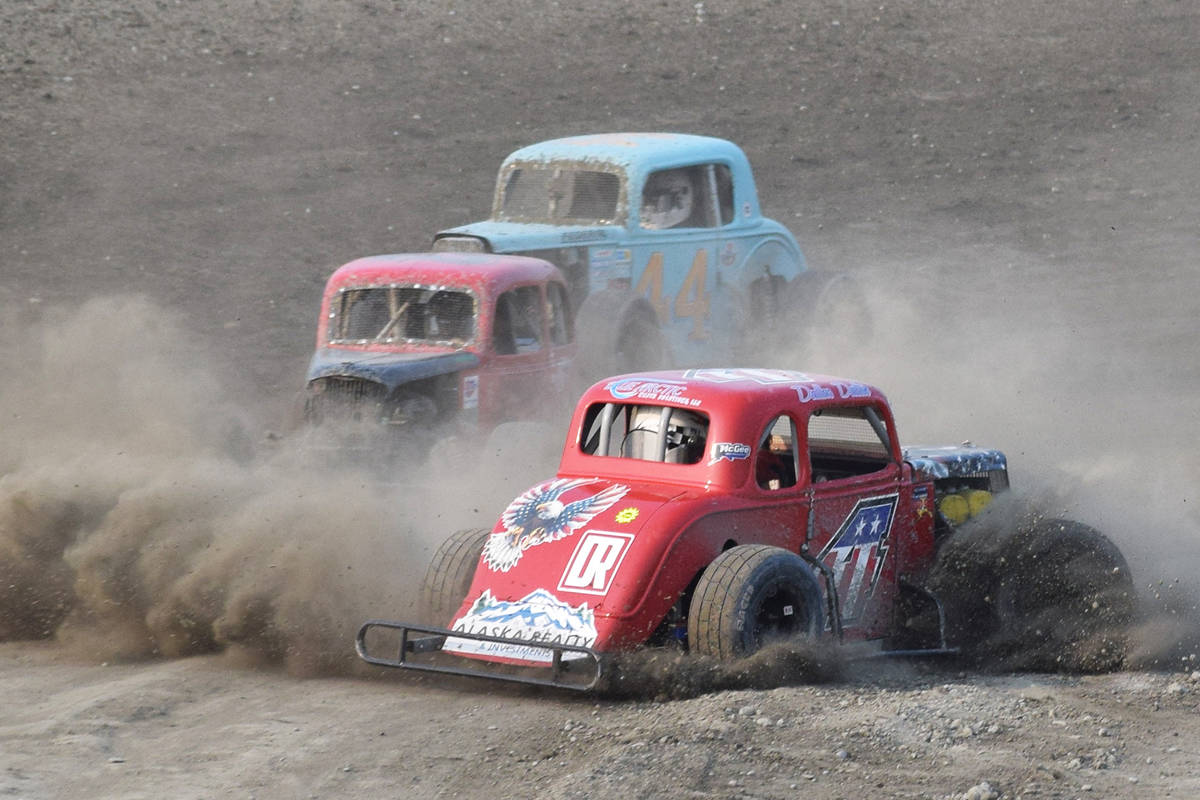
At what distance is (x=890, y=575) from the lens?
10000 millimetres

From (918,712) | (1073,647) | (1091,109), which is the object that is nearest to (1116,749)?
(918,712)

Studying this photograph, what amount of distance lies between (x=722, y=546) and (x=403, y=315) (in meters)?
5.47

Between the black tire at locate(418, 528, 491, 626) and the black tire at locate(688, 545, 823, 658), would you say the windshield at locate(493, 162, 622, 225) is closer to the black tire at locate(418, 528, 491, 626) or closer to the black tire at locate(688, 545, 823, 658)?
the black tire at locate(418, 528, 491, 626)

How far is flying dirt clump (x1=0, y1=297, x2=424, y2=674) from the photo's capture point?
973 cm

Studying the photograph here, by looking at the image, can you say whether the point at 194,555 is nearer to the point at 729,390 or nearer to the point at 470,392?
the point at 729,390

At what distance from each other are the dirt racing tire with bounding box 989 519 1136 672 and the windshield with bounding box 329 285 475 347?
5031mm

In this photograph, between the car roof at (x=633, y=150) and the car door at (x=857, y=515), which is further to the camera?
the car roof at (x=633, y=150)

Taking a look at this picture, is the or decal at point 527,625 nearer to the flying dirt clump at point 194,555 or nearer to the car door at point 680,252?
the flying dirt clump at point 194,555

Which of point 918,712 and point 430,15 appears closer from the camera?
point 918,712

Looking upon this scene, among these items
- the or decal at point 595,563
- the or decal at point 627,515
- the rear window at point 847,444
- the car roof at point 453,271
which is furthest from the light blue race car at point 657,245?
the or decal at point 595,563

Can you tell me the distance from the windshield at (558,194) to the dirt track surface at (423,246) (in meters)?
2.22

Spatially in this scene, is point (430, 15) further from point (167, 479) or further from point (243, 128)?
point (167, 479)

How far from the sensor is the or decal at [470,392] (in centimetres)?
1345

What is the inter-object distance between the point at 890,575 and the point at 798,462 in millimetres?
937
